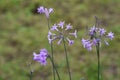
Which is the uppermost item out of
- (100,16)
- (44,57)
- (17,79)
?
(100,16)

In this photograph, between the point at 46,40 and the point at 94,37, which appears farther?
the point at 46,40

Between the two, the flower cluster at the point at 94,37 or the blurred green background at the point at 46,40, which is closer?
the flower cluster at the point at 94,37

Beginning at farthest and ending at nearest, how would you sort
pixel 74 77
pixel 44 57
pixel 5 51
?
pixel 5 51
pixel 74 77
pixel 44 57

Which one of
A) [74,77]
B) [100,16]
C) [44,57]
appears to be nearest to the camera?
[44,57]

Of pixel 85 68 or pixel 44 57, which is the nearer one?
pixel 44 57

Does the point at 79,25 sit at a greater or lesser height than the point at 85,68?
greater

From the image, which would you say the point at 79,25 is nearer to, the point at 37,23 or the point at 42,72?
the point at 37,23

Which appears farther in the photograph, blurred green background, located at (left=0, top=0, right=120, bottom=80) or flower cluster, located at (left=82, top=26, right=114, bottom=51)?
blurred green background, located at (left=0, top=0, right=120, bottom=80)

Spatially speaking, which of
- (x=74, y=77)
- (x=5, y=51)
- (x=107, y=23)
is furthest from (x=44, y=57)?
(x=107, y=23)
